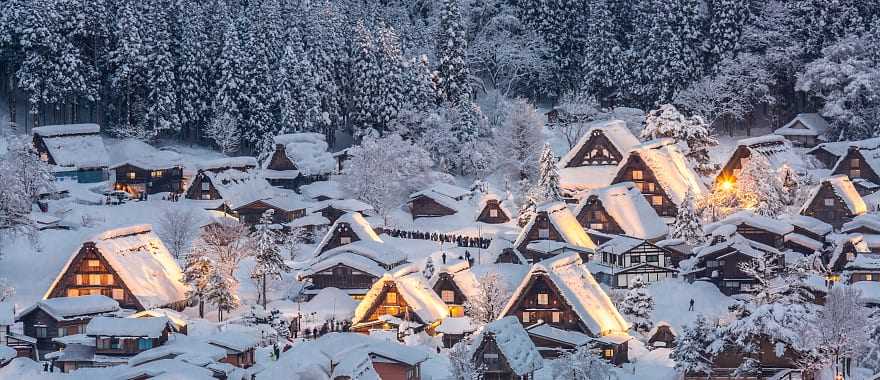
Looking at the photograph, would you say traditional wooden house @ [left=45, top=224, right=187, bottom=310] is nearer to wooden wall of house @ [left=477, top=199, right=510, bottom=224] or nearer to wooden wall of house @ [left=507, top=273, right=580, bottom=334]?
wooden wall of house @ [left=507, top=273, right=580, bottom=334]

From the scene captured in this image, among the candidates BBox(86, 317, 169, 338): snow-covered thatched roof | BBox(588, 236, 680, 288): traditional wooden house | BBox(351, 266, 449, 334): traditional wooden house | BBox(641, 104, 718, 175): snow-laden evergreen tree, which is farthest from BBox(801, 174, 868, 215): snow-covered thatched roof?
BBox(86, 317, 169, 338): snow-covered thatched roof

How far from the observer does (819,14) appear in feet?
306

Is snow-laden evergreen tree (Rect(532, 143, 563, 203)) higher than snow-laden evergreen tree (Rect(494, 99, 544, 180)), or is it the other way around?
snow-laden evergreen tree (Rect(494, 99, 544, 180))

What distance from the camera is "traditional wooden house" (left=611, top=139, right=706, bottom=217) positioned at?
80.1 meters

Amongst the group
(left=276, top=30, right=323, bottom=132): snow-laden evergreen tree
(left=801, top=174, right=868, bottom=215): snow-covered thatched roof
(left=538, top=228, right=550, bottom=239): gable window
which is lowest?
(left=538, top=228, right=550, bottom=239): gable window

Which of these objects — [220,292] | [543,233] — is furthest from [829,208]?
[220,292]

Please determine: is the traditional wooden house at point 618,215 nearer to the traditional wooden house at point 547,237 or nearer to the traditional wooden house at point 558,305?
the traditional wooden house at point 547,237

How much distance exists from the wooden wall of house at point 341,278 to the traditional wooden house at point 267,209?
1230 centimetres

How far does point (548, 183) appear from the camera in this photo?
7931 cm

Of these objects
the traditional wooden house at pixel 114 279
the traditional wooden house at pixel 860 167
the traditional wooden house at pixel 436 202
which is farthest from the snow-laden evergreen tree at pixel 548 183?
the traditional wooden house at pixel 114 279

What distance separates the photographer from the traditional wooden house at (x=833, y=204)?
76.7 meters

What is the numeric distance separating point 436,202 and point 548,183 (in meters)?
6.43

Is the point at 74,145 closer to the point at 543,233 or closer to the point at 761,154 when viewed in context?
the point at 543,233

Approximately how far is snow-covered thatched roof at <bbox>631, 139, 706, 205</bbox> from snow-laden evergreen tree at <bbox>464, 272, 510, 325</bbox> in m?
16.5
